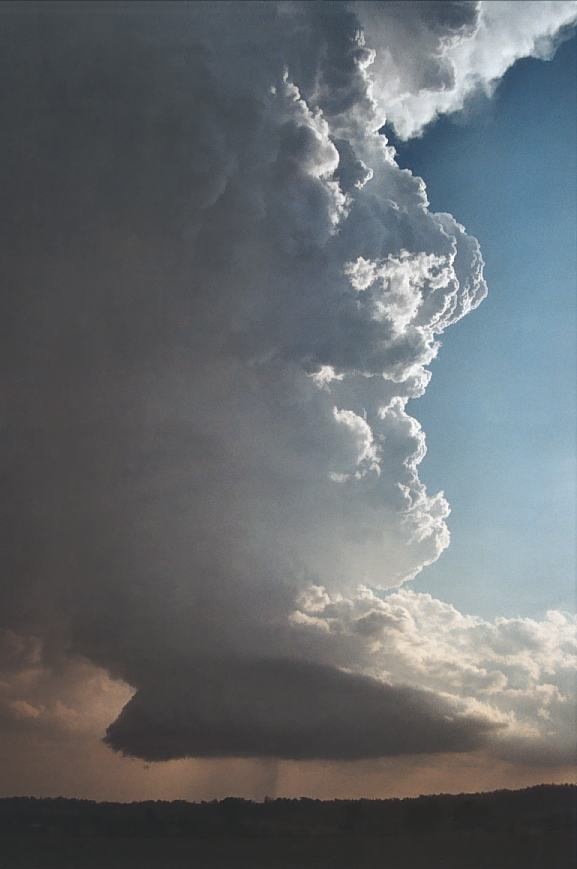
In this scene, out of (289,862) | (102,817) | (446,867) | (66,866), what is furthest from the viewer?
(102,817)

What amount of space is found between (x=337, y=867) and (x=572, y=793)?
84.7 ft

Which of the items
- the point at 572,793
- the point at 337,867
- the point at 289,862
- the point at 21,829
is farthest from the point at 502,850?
the point at 21,829

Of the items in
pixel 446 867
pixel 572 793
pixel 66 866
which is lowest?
pixel 66 866

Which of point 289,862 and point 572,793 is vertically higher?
point 572,793

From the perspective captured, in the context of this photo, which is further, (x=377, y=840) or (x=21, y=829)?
(x=21, y=829)

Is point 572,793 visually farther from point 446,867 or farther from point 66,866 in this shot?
point 66,866

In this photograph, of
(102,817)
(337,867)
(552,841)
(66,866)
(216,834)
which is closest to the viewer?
(552,841)

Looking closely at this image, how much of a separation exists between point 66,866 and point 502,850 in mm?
57320

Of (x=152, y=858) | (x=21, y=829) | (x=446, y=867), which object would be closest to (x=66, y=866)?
(x=152, y=858)

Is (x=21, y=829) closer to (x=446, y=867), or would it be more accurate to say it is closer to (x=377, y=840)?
(x=377, y=840)

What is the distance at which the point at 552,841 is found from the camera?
194ft

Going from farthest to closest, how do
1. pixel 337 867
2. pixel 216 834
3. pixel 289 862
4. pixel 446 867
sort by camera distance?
Result: pixel 216 834 → pixel 289 862 → pixel 337 867 → pixel 446 867

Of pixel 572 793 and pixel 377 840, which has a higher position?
pixel 572 793

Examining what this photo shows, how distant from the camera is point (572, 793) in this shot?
6162 centimetres
